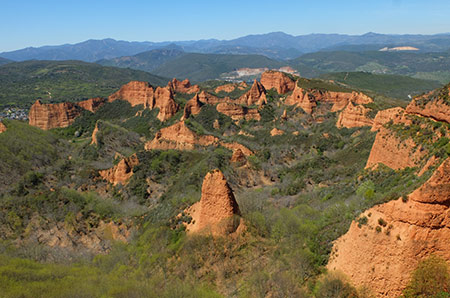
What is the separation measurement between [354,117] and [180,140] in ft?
120

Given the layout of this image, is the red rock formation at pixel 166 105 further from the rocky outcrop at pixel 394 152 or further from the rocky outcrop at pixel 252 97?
the rocky outcrop at pixel 394 152

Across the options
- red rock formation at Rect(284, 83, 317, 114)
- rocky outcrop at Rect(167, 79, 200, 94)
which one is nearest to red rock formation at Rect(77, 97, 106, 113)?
rocky outcrop at Rect(167, 79, 200, 94)

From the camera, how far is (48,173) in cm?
5547

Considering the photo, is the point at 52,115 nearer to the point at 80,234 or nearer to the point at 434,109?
the point at 80,234

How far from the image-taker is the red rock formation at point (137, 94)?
97.3 meters

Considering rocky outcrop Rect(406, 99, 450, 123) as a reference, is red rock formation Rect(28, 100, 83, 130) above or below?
below

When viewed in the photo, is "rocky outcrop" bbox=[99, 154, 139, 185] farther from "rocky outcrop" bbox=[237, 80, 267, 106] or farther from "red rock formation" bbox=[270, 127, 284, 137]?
"rocky outcrop" bbox=[237, 80, 267, 106]

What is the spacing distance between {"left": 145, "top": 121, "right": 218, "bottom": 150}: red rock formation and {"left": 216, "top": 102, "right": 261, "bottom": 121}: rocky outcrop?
21.9 m

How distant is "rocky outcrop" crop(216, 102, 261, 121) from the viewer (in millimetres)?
83938

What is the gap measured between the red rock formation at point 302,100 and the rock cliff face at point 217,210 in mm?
61135

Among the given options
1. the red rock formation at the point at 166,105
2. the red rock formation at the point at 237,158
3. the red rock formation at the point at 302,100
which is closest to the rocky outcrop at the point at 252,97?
the red rock formation at the point at 302,100

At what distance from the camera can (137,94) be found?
334 ft

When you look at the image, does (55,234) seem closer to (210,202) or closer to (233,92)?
(210,202)

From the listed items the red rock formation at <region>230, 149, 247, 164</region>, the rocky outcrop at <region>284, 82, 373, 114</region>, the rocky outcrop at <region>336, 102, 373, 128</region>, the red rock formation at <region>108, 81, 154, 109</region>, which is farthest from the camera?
the red rock formation at <region>108, 81, 154, 109</region>
